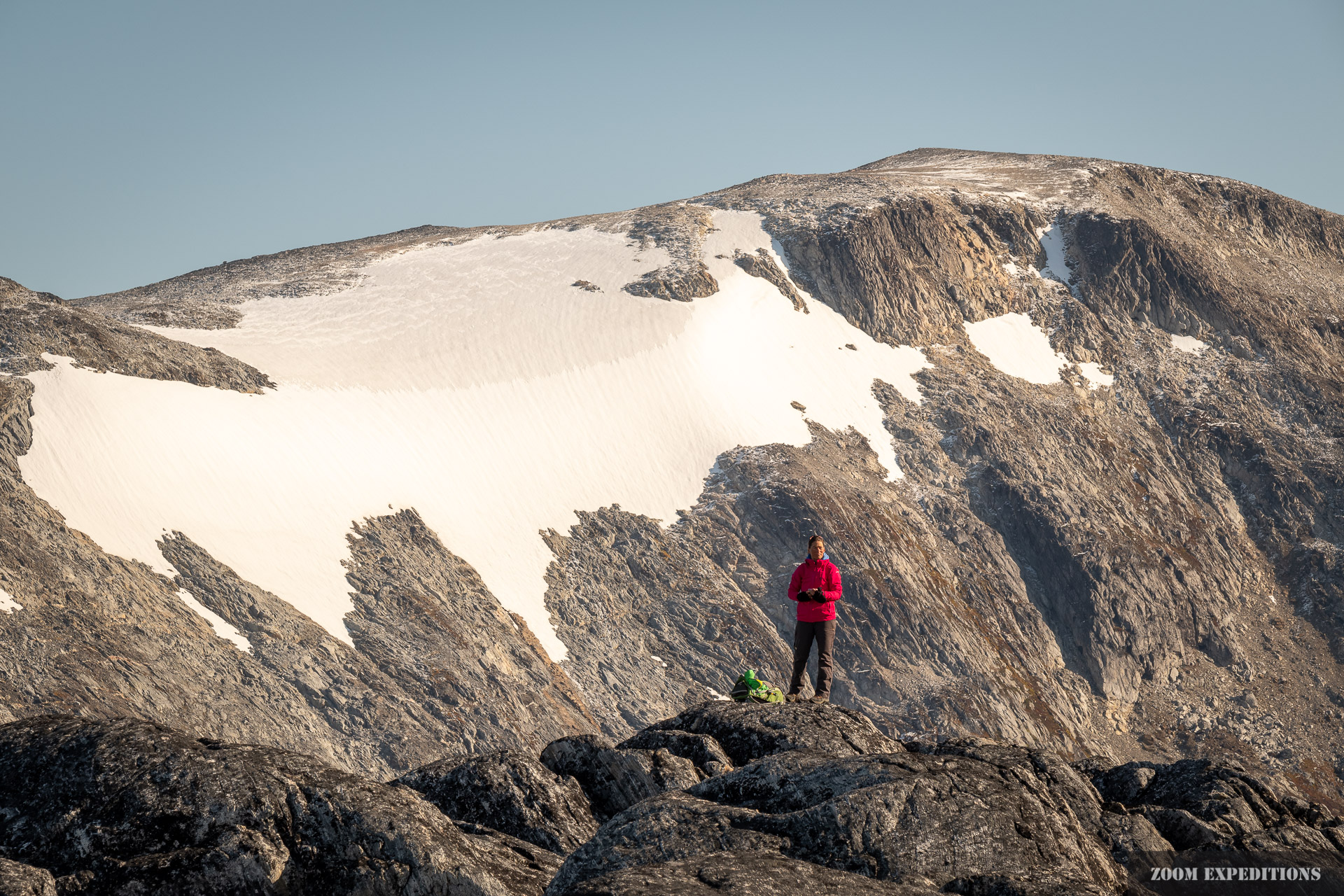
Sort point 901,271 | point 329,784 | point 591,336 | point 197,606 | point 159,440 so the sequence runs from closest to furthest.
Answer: point 329,784, point 197,606, point 159,440, point 591,336, point 901,271

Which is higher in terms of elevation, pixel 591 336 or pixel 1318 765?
pixel 591 336

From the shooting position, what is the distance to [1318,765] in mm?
55938

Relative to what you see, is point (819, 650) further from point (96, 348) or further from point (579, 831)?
point (96, 348)

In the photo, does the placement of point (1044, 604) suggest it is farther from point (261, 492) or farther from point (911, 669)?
point (261, 492)

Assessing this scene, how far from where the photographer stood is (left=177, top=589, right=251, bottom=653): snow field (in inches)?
1598

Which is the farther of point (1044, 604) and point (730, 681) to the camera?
point (1044, 604)

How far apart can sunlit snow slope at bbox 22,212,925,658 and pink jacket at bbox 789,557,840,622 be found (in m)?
32.7

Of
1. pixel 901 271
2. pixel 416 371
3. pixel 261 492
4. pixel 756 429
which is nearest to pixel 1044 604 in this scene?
pixel 756 429

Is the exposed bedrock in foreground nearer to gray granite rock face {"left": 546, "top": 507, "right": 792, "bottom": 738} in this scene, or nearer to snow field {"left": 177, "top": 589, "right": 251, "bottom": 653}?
snow field {"left": 177, "top": 589, "right": 251, "bottom": 653}

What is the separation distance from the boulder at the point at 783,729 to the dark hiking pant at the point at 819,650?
106 inches

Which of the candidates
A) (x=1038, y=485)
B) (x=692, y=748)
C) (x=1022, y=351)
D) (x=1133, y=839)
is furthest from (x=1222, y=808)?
(x=1022, y=351)

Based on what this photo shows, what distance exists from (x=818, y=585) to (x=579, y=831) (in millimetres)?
6381

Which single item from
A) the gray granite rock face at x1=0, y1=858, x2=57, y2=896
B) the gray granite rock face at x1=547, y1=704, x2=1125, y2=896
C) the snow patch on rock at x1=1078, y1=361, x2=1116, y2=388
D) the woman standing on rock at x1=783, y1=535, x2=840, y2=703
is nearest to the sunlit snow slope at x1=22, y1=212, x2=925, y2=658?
the snow patch on rock at x1=1078, y1=361, x2=1116, y2=388

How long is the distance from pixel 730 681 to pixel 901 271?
40736mm
